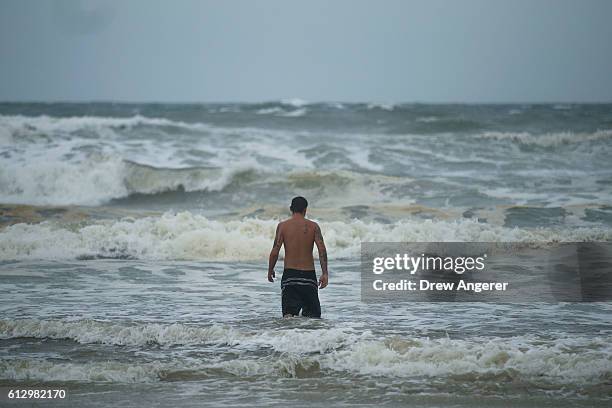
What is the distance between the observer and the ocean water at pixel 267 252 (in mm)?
5938

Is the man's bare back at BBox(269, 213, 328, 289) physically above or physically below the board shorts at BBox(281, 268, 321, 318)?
above

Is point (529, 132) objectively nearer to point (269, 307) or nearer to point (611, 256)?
point (611, 256)

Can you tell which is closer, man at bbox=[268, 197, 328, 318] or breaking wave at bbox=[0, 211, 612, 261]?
man at bbox=[268, 197, 328, 318]

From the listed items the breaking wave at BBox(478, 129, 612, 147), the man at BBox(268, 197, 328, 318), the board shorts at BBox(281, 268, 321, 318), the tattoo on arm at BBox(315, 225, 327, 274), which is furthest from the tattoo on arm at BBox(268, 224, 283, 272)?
the breaking wave at BBox(478, 129, 612, 147)

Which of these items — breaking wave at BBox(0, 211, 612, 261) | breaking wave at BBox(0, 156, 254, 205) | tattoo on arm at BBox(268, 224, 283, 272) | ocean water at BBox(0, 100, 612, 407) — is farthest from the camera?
breaking wave at BBox(0, 156, 254, 205)

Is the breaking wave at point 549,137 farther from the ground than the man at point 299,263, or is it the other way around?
the breaking wave at point 549,137

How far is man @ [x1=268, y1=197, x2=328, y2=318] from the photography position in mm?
6984

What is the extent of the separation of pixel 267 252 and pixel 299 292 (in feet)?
18.2

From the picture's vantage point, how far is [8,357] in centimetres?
644

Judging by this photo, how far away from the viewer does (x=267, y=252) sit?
496 inches

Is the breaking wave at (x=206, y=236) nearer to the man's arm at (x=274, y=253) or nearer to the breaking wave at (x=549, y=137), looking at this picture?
the man's arm at (x=274, y=253)

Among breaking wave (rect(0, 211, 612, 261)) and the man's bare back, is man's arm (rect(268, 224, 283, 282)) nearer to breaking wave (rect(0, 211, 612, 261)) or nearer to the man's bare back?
the man's bare back

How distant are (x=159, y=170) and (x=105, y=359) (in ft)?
51.6

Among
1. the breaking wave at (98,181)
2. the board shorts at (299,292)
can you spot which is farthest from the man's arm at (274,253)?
the breaking wave at (98,181)
